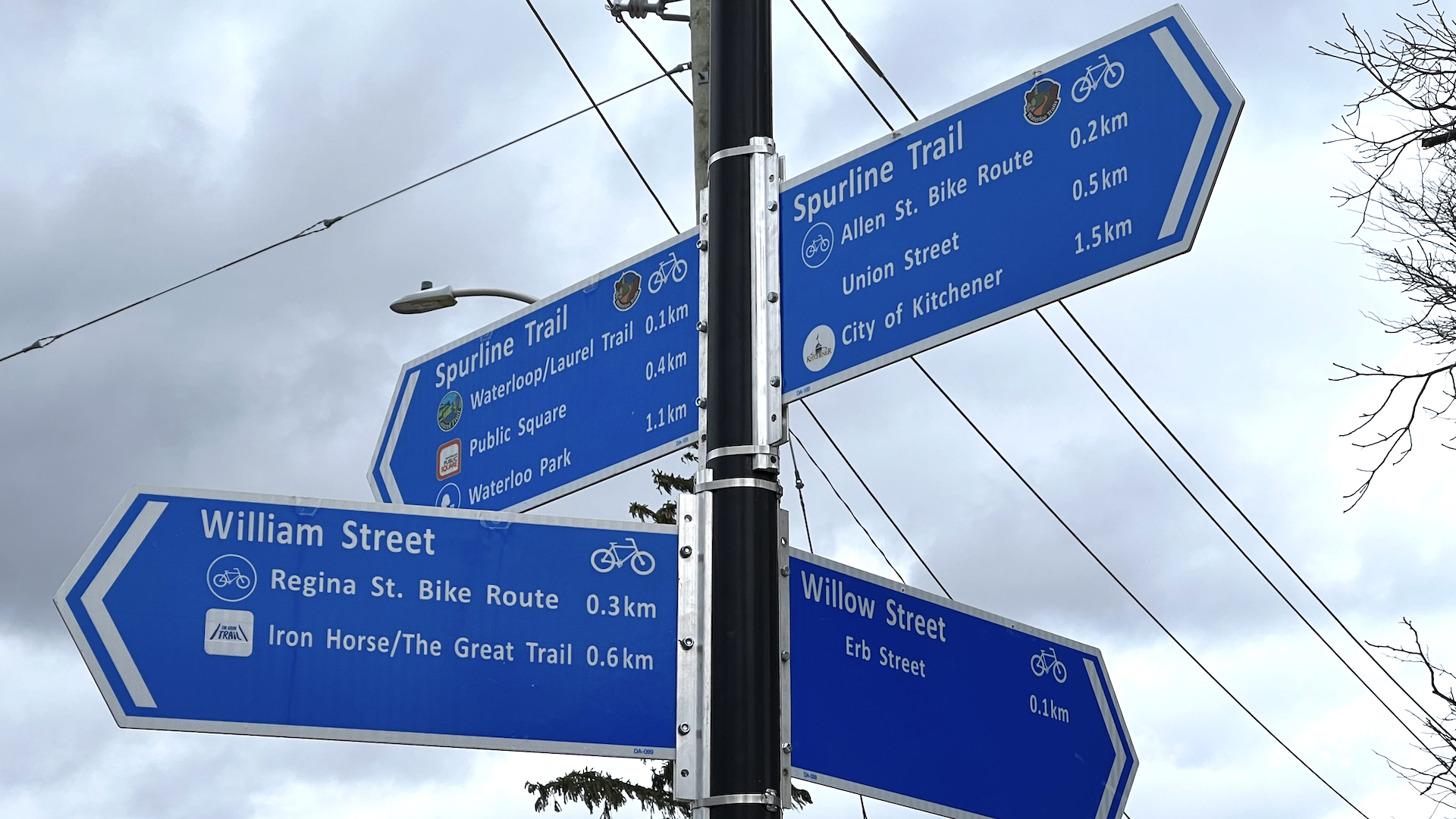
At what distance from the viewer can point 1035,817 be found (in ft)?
10.8

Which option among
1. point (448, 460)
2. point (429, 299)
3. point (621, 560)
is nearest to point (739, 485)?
point (621, 560)

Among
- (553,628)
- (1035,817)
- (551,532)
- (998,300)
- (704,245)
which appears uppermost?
(704,245)

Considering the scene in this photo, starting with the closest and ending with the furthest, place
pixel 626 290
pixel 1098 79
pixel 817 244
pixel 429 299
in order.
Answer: pixel 1098 79 → pixel 817 244 → pixel 626 290 → pixel 429 299

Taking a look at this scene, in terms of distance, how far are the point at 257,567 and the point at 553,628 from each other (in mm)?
572

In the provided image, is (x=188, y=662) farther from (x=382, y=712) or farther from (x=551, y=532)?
(x=551, y=532)

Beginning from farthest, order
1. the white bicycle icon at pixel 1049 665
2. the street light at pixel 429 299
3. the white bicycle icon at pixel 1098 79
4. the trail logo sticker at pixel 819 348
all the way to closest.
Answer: the street light at pixel 429 299 → the white bicycle icon at pixel 1049 665 → the trail logo sticker at pixel 819 348 → the white bicycle icon at pixel 1098 79

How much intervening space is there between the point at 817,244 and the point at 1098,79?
0.66 m

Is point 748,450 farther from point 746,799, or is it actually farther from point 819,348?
point 746,799

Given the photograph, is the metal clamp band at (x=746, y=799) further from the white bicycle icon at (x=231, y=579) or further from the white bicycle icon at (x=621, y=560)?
the white bicycle icon at (x=231, y=579)

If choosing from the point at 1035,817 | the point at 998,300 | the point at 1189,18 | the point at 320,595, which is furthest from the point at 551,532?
the point at 1189,18

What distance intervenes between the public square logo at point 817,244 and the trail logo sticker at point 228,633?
134cm

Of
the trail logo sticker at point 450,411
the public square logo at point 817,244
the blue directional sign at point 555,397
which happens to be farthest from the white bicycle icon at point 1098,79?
the trail logo sticker at point 450,411

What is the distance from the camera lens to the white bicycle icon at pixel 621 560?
3.00 metres

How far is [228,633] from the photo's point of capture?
276 cm
